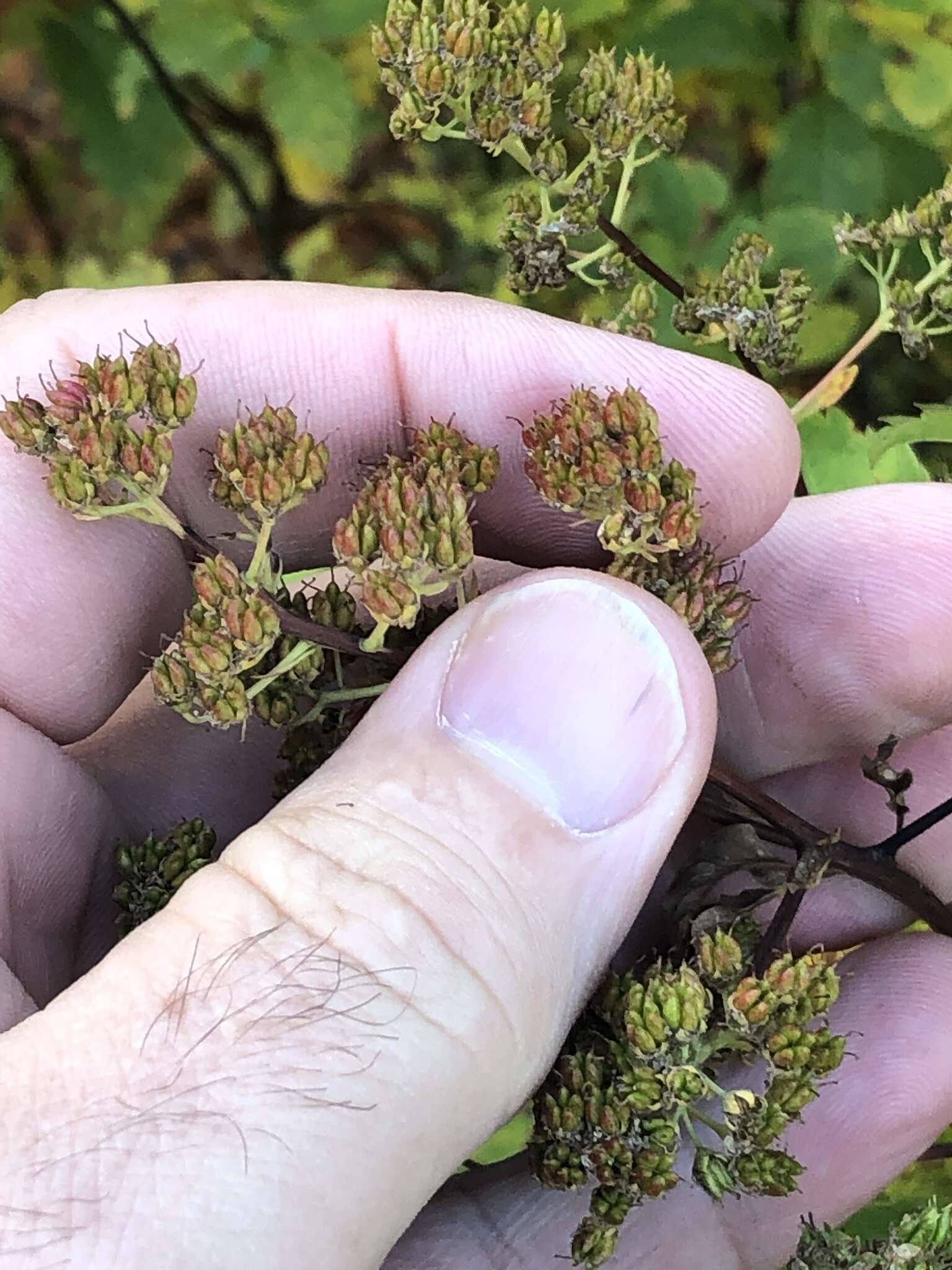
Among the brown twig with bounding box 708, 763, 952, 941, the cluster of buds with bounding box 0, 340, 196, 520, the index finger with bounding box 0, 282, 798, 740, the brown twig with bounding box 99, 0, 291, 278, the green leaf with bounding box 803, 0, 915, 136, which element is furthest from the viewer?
the brown twig with bounding box 99, 0, 291, 278

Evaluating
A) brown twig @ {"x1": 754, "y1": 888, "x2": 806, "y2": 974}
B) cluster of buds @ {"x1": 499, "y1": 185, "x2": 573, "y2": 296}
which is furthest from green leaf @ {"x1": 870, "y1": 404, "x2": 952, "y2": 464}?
brown twig @ {"x1": 754, "y1": 888, "x2": 806, "y2": 974}

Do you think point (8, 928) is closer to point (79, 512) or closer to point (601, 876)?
point (79, 512)

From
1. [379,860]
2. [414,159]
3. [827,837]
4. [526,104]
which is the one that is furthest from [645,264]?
[414,159]

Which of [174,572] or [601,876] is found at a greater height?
[174,572]

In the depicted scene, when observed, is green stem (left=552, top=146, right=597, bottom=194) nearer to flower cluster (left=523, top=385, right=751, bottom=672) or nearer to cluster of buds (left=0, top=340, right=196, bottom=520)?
flower cluster (left=523, top=385, right=751, bottom=672)

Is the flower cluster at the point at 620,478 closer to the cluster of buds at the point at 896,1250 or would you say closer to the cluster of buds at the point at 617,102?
the cluster of buds at the point at 617,102

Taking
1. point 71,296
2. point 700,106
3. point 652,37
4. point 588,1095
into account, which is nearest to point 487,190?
point 700,106

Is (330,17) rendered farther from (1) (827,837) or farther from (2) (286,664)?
(1) (827,837)
